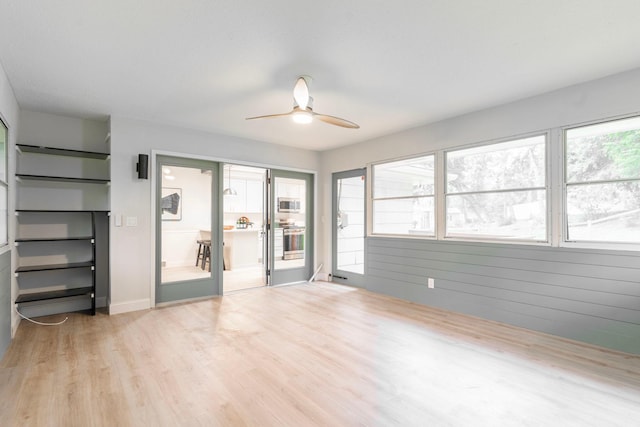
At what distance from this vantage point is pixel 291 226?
5.85m

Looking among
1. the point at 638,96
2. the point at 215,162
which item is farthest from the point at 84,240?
the point at 638,96

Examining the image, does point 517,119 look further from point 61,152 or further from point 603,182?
point 61,152

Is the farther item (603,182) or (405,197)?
(405,197)

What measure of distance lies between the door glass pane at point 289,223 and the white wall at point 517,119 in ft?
3.59

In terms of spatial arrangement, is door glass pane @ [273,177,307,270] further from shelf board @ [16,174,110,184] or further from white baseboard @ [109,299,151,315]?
shelf board @ [16,174,110,184]

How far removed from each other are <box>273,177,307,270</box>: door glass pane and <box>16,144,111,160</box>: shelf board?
8.67 feet

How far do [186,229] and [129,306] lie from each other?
126 centimetres

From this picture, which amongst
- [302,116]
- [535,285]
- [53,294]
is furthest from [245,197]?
[535,285]

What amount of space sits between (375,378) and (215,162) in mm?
3891

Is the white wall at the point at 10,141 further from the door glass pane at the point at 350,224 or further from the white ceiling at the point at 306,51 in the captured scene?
the door glass pane at the point at 350,224

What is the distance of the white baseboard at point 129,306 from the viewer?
397cm

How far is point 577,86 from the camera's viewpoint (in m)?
3.10

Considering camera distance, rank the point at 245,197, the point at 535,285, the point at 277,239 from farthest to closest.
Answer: the point at 245,197
the point at 277,239
the point at 535,285

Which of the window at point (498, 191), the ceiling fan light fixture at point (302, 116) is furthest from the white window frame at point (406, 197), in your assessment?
the ceiling fan light fixture at point (302, 116)
